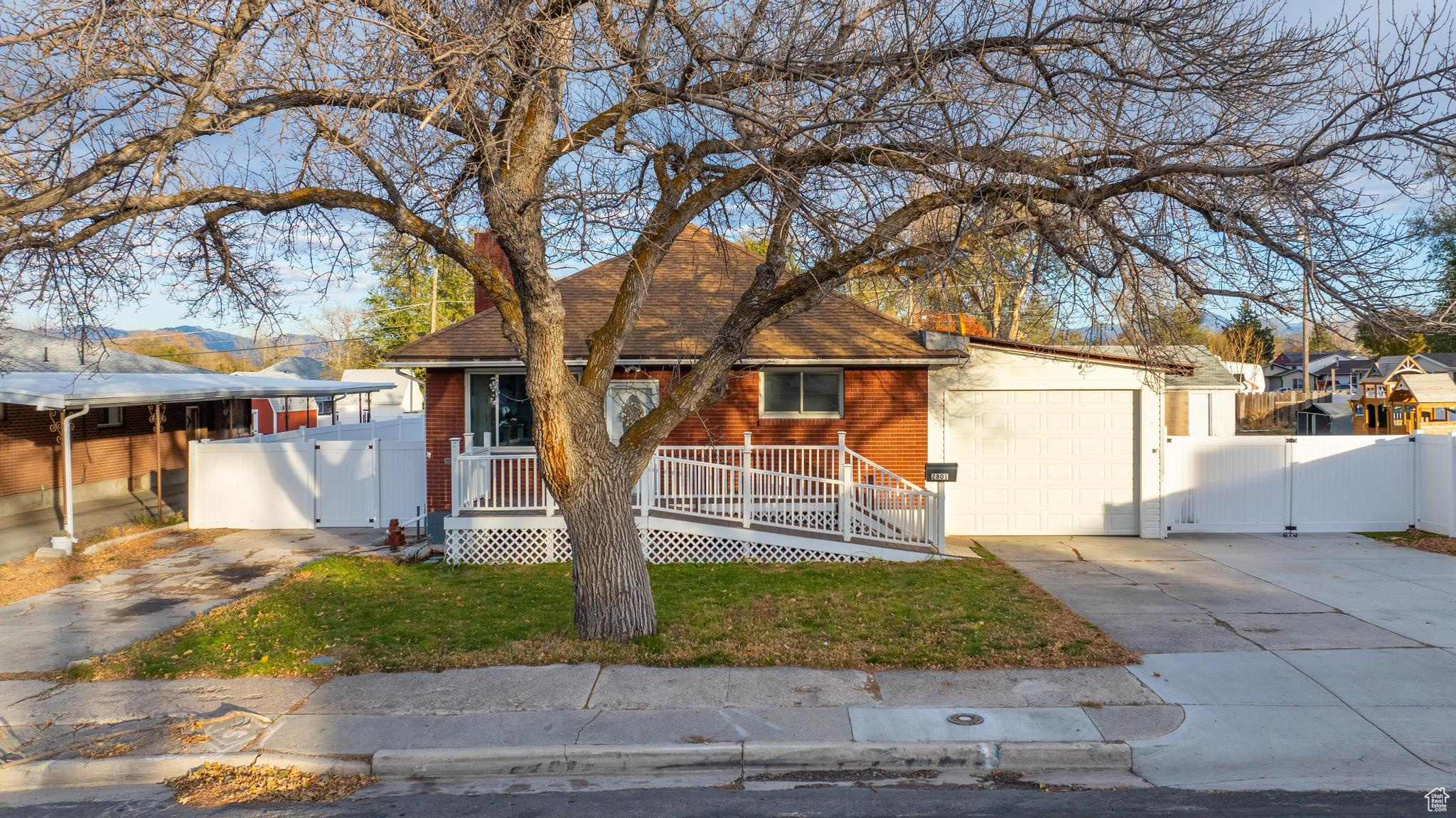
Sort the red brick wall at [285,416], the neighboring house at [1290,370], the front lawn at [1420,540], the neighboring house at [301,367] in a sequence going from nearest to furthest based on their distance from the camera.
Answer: the front lawn at [1420,540] → the red brick wall at [285,416] → the neighboring house at [301,367] → the neighboring house at [1290,370]

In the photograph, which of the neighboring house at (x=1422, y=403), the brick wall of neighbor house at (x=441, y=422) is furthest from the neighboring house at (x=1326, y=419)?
the brick wall of neighbor house at (x=441, y=422)

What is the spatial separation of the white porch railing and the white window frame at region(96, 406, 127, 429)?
1032cm

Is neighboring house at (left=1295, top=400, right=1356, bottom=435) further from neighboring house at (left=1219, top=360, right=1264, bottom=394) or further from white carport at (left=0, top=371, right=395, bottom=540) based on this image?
white carport at (left=0, top=371, right=395, bottom=540)

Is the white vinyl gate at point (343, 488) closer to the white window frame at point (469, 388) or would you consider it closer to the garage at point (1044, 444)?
the white window frame at point (469, 388)

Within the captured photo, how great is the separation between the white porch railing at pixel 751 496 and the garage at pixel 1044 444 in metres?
1.97

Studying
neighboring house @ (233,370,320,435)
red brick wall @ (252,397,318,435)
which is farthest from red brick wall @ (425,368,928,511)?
red brick wall @ (252,397,318,435)

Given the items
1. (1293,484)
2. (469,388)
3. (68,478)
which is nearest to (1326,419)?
(1293,484)

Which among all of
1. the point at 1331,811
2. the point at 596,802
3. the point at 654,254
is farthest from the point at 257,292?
the point at 1331,811

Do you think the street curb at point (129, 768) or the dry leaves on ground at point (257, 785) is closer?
the dry leaves on ground at point (257, 785)

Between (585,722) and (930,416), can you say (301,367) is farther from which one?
(585,722)

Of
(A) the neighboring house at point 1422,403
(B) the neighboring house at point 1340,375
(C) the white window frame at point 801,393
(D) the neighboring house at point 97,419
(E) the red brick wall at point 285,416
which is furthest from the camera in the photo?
(B) the neighboring house at point 1340,375

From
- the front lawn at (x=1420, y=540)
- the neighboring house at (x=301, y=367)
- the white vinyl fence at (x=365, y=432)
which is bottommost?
the front lawn at (x=1420, y=540)

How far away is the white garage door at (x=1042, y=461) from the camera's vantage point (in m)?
13.9

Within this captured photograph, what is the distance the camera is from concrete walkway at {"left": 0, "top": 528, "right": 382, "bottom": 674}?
834 cm
